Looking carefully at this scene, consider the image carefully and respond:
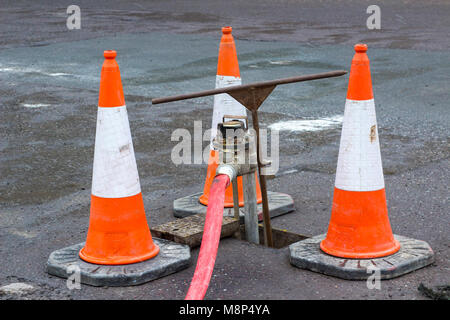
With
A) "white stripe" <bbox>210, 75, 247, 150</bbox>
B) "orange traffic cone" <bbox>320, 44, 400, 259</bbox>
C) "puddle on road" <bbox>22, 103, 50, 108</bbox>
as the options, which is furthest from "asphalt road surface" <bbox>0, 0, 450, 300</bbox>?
"white stripe" <bbox>210, 75, 247, 150</bbox>

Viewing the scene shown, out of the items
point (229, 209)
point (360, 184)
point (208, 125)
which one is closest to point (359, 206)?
point (360, 184)

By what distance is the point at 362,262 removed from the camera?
12.6 feet

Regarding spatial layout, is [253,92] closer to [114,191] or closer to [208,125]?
[114,191]

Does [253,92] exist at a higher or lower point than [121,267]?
higher

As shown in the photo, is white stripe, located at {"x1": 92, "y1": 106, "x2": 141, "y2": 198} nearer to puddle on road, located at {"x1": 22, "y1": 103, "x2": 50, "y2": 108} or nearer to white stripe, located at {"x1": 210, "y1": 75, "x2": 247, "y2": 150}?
white stripe, located at {"x1": 210, "y1": 75, "x2": 247, "y2": 150}

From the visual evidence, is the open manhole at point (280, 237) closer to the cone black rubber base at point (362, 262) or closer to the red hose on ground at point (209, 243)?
the cone black rubber base at point (362, 262)

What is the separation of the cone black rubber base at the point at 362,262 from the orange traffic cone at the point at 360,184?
0.05m

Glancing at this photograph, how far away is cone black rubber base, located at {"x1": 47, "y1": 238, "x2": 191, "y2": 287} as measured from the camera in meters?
3.80

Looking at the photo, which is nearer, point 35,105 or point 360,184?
point 360,184

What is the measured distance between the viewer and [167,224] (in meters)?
4.55

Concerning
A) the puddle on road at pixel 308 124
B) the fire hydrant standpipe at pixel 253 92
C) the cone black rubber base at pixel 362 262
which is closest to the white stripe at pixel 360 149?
the fire hydrant standpipe at pixel 253 92

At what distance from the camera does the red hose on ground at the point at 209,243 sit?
3.29 m

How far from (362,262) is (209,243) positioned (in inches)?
34.4
